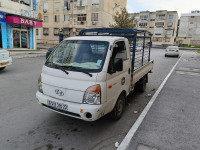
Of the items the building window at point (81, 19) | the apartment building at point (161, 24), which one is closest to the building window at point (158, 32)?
the apartment building at point (161, 24)

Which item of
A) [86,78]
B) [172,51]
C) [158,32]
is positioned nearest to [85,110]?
[86,78]

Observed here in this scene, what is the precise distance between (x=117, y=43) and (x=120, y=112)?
1735 millimetres

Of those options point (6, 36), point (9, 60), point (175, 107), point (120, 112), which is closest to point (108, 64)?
point (120, 112)

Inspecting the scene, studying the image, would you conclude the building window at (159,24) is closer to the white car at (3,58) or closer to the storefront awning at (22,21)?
the storefront awning at (22,21)

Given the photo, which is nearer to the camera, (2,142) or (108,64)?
(2,142)

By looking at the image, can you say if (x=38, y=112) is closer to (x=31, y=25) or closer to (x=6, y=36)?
(x=6, y=36)

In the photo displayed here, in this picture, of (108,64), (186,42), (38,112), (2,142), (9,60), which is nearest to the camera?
(2,142)

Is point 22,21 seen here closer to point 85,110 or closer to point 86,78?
point 86,78

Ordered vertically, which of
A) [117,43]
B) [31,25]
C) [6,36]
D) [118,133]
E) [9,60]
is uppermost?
[31,25]

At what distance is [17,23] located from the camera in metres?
18.2

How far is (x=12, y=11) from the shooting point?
18047 mm

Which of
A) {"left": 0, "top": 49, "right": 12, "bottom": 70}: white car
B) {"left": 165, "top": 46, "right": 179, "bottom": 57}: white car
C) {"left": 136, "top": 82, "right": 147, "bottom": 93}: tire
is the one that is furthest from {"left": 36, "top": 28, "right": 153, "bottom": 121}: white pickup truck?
{"left": 165, "top": 46, "right": 179, "bottom": 57}: white car

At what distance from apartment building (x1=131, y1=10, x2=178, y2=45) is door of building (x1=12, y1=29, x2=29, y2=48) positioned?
A: 1990 inches

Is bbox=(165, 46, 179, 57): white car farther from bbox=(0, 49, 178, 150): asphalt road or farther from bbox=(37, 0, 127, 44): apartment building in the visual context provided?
bbox=(0, 49, 178, 150): asphalt road
